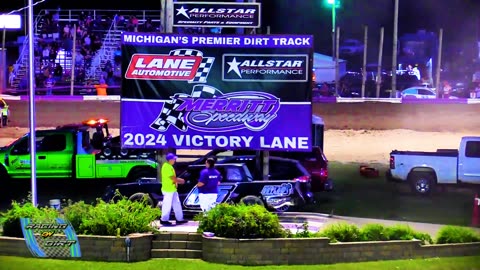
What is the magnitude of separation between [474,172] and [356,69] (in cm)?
2721

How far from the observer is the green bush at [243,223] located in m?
12.0

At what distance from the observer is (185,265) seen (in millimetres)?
11820

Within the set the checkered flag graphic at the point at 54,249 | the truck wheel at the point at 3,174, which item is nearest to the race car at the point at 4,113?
the truck wheel at the point at 3,174

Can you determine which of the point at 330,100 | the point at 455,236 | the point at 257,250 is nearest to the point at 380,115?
the point at 330,100

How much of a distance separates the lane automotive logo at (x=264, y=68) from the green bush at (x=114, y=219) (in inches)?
209

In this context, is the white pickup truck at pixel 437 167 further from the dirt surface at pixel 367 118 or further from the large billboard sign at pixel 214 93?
the dirt surface at pixel 367 118

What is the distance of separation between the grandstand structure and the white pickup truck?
1966cm

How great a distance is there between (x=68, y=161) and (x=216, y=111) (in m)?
5.92

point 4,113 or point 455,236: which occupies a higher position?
point 4,113

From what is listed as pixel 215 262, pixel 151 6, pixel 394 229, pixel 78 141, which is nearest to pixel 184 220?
pixel 215 262

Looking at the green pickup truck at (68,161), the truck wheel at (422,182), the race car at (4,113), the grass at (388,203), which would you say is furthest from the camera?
the race car at (4,113)

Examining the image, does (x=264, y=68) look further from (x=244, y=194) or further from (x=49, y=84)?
(x=49, y=84)

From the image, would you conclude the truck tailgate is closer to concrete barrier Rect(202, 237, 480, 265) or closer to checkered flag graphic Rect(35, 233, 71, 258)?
concrete barrier Rect(202, 237, 480, 265)

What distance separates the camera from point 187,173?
17344 millimetres
